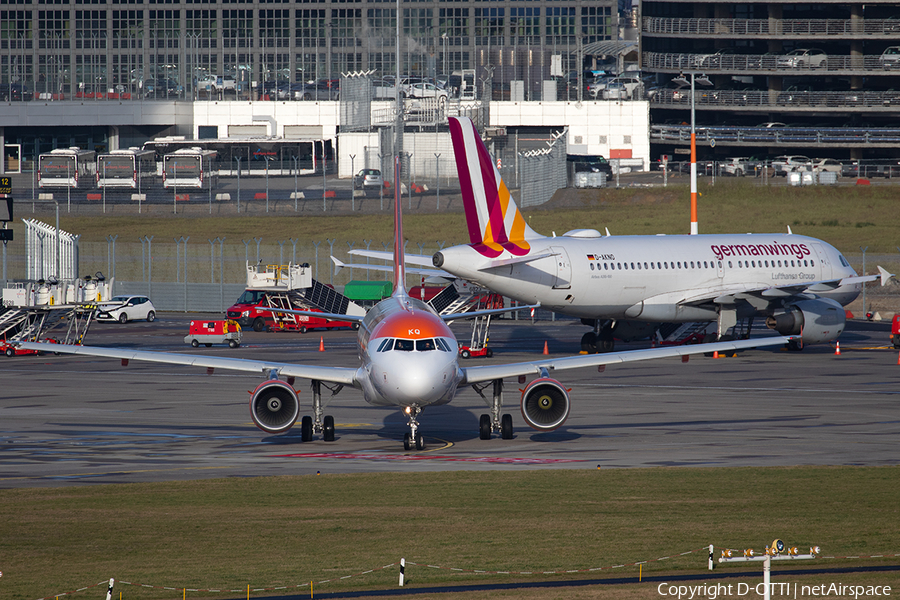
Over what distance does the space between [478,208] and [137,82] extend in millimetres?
115430

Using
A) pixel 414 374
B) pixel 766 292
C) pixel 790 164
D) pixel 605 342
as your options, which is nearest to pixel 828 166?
pixel 790 164

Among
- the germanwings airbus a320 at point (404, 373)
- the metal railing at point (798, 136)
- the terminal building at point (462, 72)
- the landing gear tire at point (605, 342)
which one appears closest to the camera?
the germanwings airbus a320 at point (404, 373)

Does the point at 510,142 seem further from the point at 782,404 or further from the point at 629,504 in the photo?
the point at 629,504

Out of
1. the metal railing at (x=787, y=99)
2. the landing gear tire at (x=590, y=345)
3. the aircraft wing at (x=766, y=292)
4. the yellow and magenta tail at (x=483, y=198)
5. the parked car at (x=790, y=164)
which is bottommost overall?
the landing gear tire at (x=590, y=345)

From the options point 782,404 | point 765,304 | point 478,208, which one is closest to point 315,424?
point 782,404

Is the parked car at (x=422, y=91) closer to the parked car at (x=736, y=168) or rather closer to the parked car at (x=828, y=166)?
the parked car at (x=736, y=168)

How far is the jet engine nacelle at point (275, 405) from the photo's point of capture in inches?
1165

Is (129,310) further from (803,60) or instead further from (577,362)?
(803,60)

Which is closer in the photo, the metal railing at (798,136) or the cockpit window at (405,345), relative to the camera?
the cockpit window at (405,345)

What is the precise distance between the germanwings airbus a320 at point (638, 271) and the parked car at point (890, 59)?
267 feet

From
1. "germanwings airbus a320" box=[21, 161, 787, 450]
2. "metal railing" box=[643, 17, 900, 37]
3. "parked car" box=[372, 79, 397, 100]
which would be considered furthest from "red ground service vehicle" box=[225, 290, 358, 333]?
"metal railing" box=[643, 17, 900, 37]

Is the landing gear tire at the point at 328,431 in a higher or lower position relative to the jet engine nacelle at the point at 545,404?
lower

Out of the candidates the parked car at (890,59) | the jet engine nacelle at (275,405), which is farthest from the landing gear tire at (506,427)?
the parked car at (890,59)

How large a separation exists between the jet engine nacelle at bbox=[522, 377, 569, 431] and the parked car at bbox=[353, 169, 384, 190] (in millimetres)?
85881
